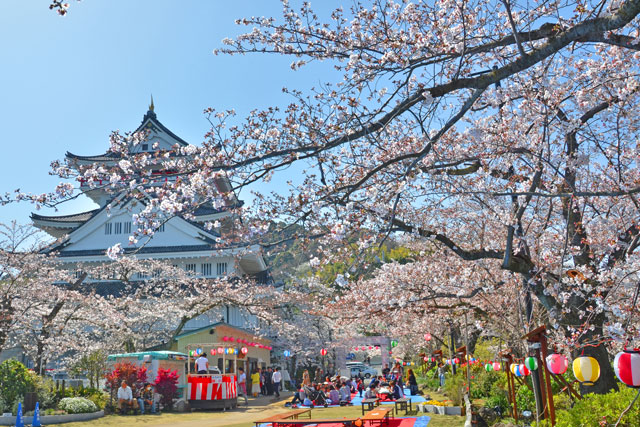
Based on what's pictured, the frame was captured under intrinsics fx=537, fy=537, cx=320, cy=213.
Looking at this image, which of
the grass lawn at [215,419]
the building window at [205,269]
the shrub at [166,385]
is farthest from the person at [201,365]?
the building window at [205,269]

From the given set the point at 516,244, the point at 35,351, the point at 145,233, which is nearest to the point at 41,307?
the point at 35,351

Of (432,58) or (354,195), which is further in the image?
(354,195)

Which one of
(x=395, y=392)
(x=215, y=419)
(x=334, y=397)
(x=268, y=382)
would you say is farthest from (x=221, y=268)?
(x=215, y=419)

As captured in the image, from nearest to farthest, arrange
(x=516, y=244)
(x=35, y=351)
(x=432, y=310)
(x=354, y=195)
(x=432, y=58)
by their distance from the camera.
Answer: (x=432, y=58), (x=354, y=195), (x=516, y=244), (x=432, y=310), (x=35, y=351)

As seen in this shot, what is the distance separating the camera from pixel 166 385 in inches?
725

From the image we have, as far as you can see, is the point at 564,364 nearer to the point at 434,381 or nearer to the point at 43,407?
the point at 43,407

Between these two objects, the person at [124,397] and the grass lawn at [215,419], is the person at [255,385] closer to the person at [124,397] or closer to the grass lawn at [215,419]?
the grass lawn at [215,419]

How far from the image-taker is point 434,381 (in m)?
27.3

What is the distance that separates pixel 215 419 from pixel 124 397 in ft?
10.6

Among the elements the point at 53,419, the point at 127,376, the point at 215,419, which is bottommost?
the point at 215,419

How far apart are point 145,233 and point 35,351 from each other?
17921mm

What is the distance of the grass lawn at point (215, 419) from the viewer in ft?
46.2

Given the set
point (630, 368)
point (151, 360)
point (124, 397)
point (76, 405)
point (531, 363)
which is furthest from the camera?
point (151, 360)

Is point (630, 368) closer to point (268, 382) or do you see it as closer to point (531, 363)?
point (531, 363)
